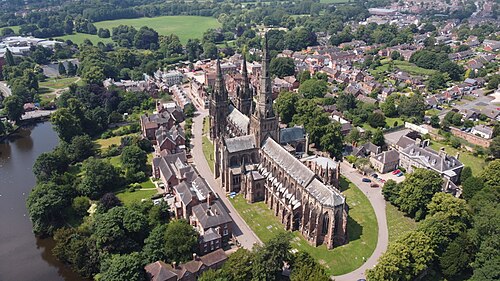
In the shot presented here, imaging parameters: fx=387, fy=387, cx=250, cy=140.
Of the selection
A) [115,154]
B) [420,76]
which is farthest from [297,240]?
[420,76]

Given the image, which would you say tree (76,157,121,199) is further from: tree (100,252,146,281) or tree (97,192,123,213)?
tree (100,252,146,281)

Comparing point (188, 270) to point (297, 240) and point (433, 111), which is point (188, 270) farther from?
point (433, 111)

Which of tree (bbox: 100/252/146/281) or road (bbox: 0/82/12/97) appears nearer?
tree (bbox: 100/252/146/281)

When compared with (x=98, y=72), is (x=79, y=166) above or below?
below

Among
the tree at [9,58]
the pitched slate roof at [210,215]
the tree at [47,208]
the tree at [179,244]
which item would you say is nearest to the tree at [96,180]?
the tree at [47,208]

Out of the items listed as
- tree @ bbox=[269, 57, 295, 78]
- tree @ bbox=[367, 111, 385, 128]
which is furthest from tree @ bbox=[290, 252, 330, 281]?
tree @ bbox=[269, 57, 295, 78]

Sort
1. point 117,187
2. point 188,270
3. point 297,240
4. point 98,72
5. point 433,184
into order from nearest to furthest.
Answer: point 188,270 < point 297,240 < point 433,184 < point 117,187 < point 98,72
